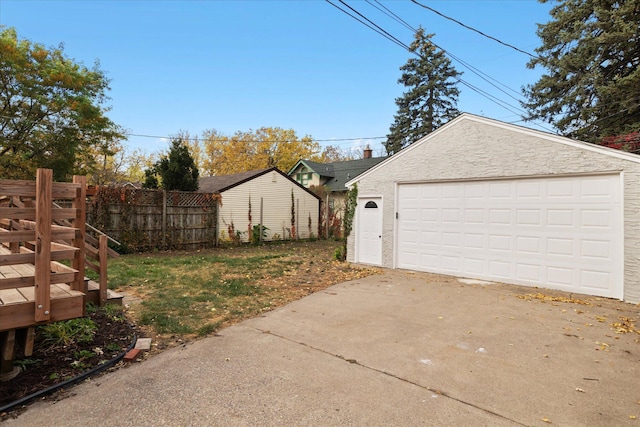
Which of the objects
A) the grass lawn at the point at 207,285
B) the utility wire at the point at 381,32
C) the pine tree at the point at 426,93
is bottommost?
the grass lawn at the point at 207,285

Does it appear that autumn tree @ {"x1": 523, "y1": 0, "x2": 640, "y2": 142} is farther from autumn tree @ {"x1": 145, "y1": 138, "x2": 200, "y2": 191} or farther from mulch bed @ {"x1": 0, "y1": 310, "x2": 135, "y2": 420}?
mulch bed @ {"x1": 0, "y1": 310, "x2": 135, "y2": 420}

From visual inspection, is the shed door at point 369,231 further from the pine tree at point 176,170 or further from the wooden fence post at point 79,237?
the pine tree at point 176,170

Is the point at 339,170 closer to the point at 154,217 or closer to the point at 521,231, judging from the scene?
the point at 154,217

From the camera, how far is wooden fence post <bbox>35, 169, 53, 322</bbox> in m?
2.72

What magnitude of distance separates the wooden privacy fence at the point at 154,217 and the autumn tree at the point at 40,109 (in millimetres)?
5005

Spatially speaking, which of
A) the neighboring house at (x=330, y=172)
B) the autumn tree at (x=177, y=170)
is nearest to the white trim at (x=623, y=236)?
the autumn tree at (x=177, y=170)

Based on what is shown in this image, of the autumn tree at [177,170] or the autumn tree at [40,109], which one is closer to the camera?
the autumn tree at [40,109]

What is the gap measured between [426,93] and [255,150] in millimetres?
18630

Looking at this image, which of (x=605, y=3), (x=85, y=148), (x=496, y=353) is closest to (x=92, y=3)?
(x=85, y=148)

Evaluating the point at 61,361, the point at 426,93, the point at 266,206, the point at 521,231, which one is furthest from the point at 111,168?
the point at 521,231

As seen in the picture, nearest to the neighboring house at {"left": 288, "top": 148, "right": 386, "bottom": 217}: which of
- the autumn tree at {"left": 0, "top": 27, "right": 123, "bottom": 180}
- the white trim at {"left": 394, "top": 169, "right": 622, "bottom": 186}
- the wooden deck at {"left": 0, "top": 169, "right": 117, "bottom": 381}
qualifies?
the autumn tree at {"left": 0, "top": 27, "right": 123, "bottom": 180}

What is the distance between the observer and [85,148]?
1562 cm

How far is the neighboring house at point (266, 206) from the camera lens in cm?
1416

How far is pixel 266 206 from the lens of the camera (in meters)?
15.7
